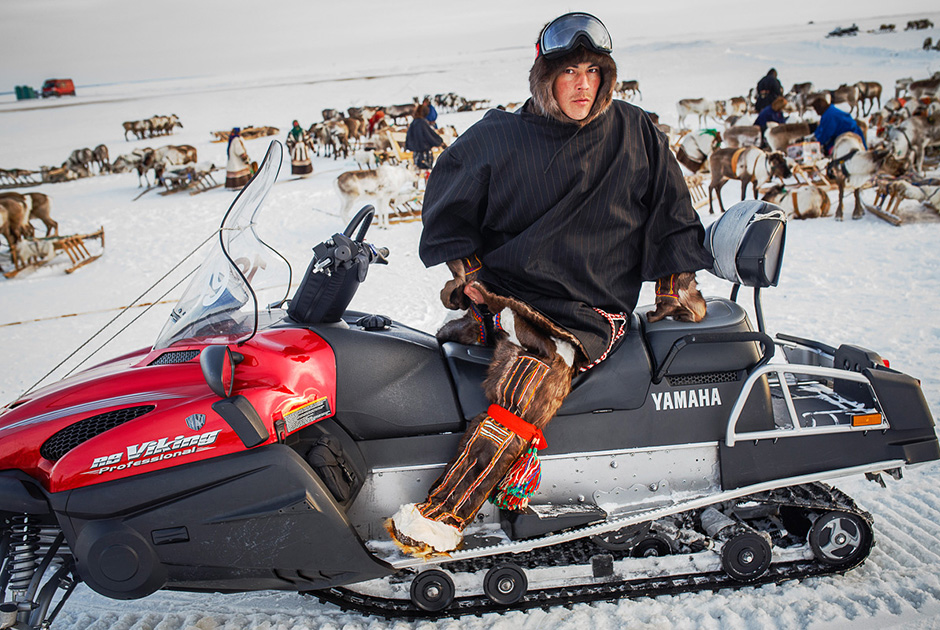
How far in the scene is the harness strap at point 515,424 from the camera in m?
2.07

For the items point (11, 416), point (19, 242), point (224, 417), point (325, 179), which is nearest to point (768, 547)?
point (224, 417)

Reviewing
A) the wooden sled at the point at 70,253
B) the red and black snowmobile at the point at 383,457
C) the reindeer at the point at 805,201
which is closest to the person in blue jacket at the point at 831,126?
the reindeer at the point at 805,201

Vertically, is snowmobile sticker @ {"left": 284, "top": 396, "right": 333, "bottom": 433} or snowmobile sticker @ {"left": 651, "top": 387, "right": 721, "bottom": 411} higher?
snowmobile sticker @ {"left": 284, "top": 396, "right": 333, "bottom": 433}

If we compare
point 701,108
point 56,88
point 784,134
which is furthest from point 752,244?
point 56,88

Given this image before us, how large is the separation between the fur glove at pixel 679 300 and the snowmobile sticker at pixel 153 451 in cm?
160

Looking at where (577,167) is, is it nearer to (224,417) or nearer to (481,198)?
(481,198)

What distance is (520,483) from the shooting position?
2.10 m

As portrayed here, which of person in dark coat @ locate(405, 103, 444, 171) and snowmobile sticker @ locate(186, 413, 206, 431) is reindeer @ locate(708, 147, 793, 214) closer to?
person in dark coat @ locate(405, 103, 444, 171)

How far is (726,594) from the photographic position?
2.28 m

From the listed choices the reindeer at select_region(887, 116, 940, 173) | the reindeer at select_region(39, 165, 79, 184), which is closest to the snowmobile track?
the reindeer at select_region(887, 116, 940, 173)

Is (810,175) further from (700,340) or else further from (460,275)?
(460,275)

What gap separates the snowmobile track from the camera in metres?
2.24

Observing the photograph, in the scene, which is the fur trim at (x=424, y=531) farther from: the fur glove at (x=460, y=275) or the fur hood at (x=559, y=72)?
the fur hood at (x=559, y=72)

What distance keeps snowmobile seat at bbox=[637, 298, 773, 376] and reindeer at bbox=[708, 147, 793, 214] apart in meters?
7.29
